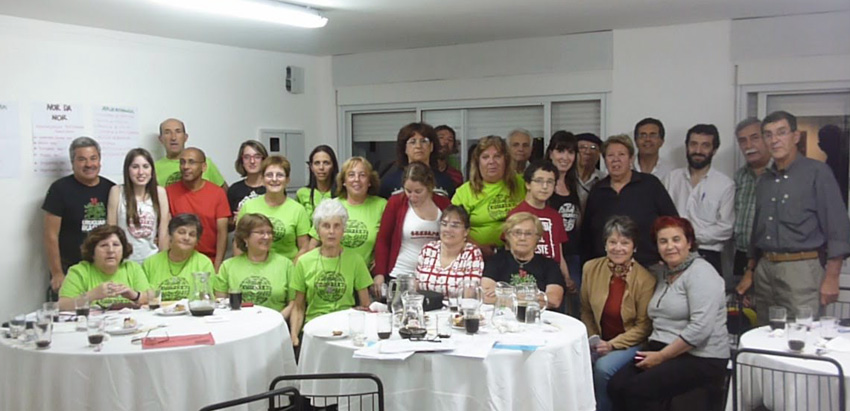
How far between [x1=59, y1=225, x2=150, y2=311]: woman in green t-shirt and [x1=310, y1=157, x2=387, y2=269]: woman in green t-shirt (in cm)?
118

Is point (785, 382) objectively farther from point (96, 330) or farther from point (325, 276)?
point (96, 330)

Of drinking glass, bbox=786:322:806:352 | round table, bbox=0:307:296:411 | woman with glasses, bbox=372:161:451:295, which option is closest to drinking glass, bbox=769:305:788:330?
drinking glass, bbox=786:322:806:352

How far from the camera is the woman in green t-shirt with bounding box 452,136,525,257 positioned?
4.50 metres

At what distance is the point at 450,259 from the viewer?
4027mm

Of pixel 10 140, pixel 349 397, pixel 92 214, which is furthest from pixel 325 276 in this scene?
pixel 10 140

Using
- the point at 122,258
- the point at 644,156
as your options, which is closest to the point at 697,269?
the point at 644,156

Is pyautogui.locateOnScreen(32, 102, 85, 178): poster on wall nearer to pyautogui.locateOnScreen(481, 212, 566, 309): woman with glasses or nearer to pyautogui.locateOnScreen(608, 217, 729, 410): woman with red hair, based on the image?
pyautogui.locateOnScreen(481, 212, 566, 309): woman with glasses

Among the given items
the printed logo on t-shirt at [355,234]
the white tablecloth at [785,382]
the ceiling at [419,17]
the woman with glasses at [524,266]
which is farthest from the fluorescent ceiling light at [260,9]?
the white tablecloth at [785,382]

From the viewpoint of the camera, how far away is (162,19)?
5012mm

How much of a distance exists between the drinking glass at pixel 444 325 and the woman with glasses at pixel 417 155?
133 cm

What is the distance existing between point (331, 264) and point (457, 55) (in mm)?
2975

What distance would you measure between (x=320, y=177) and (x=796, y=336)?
3.12 meters

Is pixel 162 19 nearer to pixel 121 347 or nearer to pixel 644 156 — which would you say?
pixel 121 347

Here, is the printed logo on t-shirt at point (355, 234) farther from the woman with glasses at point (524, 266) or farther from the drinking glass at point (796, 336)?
the drinking glass at point (796, 336)
